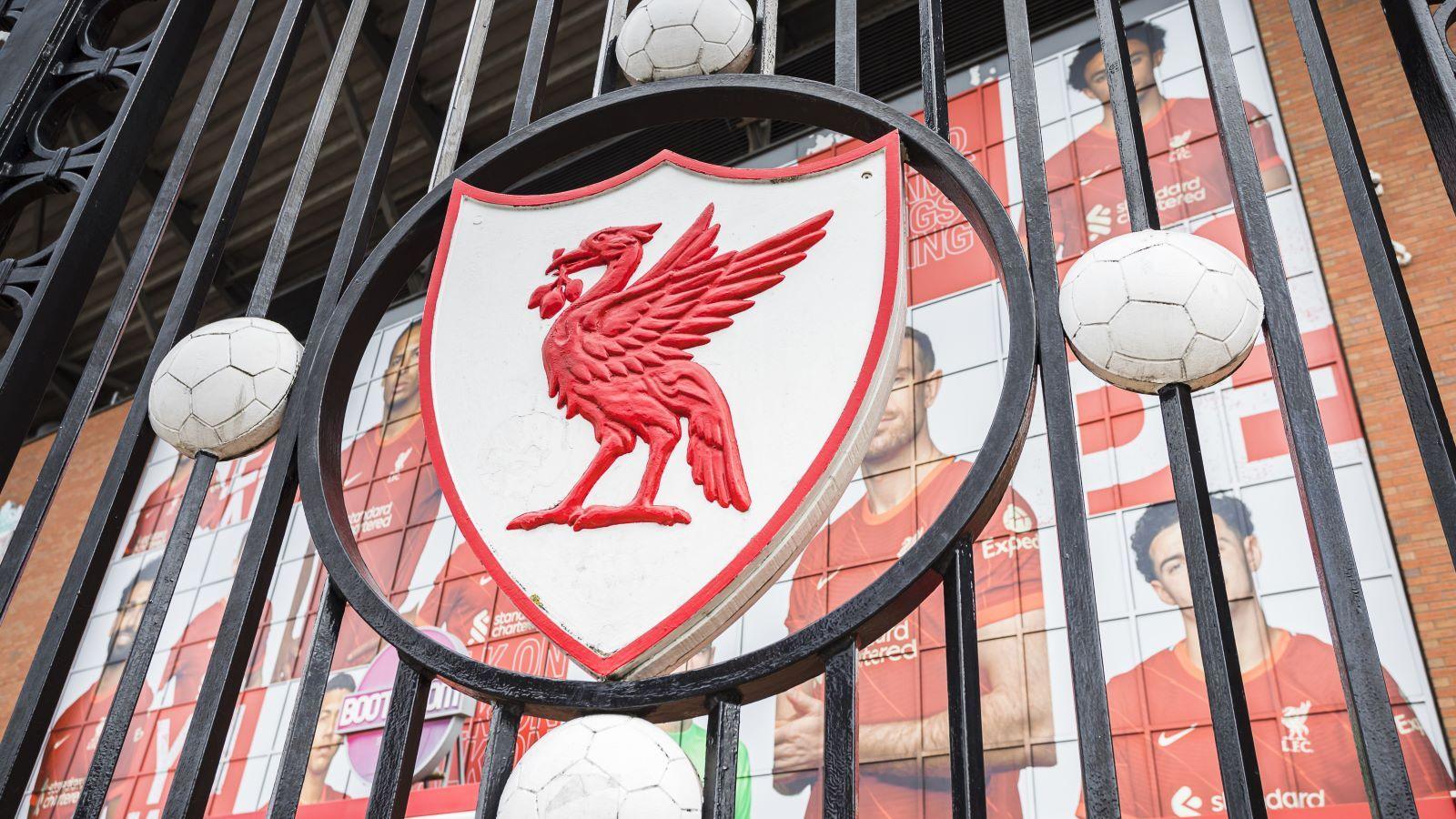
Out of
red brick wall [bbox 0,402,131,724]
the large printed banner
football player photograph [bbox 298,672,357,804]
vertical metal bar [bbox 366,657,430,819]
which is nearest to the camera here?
vertical metal bar [bbox 366,657,430,819]

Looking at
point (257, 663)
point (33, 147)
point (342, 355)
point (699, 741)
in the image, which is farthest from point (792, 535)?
point (257, 663)

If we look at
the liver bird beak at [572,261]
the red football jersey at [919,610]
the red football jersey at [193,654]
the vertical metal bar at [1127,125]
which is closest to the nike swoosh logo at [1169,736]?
the red football jersey at [919,610]

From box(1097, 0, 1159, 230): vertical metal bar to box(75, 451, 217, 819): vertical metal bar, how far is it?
4.40ft

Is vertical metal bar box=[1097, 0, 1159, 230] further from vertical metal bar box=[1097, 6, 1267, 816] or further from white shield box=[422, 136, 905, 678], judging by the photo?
white shield box=[422, 136, 905, 678]

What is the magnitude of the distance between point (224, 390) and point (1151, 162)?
5.88 m

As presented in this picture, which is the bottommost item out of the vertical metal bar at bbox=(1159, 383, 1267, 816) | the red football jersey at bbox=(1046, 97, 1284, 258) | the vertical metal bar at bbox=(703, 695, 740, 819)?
the vertical metal bar at bbox=(703, 695, 740, 819)

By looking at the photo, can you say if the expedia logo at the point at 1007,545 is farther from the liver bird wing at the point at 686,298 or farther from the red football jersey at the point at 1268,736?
the liver bird wing at the point at 686,298

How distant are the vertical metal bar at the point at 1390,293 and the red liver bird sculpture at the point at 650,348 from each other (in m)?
0.67

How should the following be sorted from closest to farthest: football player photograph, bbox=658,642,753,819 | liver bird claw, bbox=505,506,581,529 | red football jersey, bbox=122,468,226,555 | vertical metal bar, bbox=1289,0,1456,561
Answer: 1. vertical metal bar, bbox=1289,0,1456,561
2. liver bird claw, bbox=505,506,581,529
3. football player photograph, bbox=658,642,753,819
4. red football jersey, bbox=122,468,226,555

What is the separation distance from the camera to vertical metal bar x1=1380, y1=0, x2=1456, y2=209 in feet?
4.54

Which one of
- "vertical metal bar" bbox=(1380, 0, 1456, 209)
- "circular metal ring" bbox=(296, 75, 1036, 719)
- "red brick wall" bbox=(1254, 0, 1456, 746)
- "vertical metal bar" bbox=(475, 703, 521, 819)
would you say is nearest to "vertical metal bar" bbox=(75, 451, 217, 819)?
"circular metal ring" bbox=(296, 75, 1036, 719)

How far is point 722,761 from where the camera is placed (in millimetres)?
1247

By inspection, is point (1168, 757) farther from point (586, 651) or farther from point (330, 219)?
point (330, 219)

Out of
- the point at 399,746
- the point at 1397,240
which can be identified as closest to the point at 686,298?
the point at 399,746
